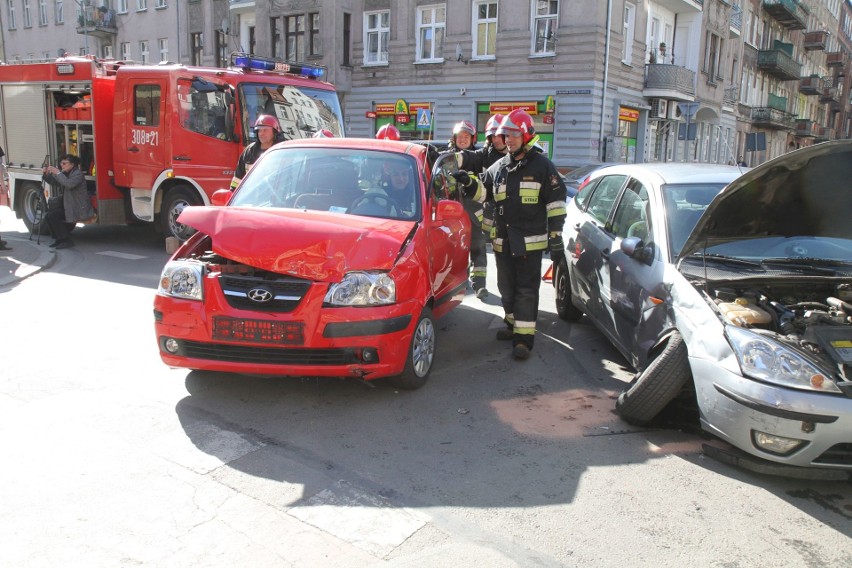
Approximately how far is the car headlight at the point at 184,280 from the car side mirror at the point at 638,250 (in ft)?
9.36

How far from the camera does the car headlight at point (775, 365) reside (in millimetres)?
3342

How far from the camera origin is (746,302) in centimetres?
400

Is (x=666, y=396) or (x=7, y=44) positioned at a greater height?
(x=7, y=44)

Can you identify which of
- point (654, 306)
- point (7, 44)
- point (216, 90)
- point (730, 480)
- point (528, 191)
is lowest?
point (730, 480)

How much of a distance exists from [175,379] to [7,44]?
160ft

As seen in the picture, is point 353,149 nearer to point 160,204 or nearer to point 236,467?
point 236,467

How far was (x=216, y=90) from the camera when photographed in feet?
32.4

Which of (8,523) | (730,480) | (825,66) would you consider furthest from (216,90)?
(825,66)

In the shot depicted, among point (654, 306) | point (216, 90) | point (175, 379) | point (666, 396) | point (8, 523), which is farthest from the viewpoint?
point (216, 90)

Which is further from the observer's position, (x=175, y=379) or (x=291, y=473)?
(x=175, y=379)

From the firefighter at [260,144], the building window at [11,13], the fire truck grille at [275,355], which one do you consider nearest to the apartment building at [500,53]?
the building window at [11,13]

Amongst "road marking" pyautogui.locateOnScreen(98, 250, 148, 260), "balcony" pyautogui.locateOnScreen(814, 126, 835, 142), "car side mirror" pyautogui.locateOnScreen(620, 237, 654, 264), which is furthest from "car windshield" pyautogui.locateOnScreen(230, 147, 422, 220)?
"balcony" pyautogui.locateOnScreen(814, 126, 835, 142)

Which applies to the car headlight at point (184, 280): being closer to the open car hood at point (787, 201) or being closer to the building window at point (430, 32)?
the open car hood at point (787, 201)

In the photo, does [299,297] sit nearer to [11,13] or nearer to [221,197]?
[221,197]
